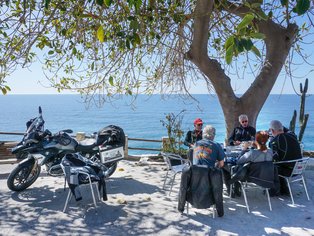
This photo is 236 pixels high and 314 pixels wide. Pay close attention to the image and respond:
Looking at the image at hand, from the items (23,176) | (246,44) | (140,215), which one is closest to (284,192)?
(140,215)

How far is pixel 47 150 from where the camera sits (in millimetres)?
5570

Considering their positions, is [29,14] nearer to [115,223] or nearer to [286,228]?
[115,223]

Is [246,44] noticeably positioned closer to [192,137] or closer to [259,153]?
[259,153]

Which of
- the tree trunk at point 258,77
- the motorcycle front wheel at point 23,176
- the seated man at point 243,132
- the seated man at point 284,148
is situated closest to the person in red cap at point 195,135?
the seated man at point 243,132

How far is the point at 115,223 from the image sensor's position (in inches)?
165

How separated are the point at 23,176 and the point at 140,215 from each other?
96.2 inches

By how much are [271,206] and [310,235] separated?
99 cm

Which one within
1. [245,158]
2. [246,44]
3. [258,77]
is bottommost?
[245,158]

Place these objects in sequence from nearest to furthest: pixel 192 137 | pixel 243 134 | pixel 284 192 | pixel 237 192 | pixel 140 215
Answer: pixel 140 215
pixel 237 192
pixel 284 192
pixel 243 134
pixel 192 137

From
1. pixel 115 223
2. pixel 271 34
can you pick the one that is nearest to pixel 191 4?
pixel 271 34

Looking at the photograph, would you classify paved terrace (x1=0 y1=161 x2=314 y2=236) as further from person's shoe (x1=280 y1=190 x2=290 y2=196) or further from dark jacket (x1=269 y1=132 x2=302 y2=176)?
dark jacket (x1=269 y1=132 x2=302 y2=176)

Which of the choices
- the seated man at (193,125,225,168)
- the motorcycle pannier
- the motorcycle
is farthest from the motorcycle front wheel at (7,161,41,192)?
the seated man at (193,125,225,168)

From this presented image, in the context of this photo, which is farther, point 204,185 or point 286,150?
point 286,150

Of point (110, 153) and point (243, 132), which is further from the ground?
point (243, 132)
